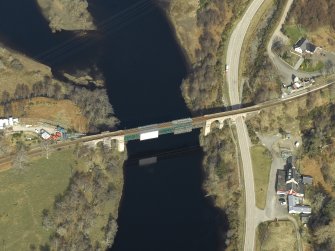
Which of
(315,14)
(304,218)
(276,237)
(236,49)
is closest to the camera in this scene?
(276,237)

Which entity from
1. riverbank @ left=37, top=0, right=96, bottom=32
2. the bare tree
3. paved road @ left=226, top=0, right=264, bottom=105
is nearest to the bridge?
paved road @ left=226, top=0, right=264, bottom=105

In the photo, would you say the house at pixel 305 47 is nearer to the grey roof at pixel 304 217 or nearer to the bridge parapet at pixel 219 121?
the bridge parapet at pixel 219 121

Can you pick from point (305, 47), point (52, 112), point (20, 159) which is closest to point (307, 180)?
point (305, 47)

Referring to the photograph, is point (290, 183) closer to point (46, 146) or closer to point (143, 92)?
point (143, 92)

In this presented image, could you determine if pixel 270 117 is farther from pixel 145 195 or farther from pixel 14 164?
pixel 14 164

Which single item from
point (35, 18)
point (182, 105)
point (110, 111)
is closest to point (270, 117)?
point (182, 105)

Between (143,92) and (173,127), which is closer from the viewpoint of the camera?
(173,127)
